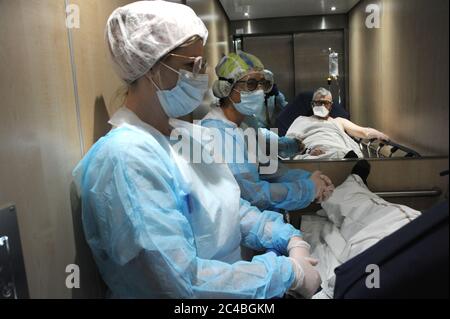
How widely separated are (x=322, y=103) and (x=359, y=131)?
0.17m

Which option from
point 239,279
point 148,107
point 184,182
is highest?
point 148,107

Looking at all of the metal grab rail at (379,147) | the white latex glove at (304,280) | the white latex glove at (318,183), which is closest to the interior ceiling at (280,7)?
the metal grab rail at (379,147)

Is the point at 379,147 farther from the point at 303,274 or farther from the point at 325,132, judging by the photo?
the point at 303,274

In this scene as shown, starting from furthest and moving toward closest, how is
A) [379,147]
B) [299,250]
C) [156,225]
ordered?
1. [379,147]
2. [299,250]
3. [156,225]

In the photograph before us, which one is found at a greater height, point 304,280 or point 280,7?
point 280,7

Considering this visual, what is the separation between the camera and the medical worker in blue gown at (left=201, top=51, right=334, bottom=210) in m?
1.20

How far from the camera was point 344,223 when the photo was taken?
41.4 inches

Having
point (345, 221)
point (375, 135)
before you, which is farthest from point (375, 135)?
point (345, 221)

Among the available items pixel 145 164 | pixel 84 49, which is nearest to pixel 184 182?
pixel 145 164

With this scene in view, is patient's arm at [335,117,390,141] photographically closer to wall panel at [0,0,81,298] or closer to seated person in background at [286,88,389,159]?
seated person in background at [286,88,389,159]

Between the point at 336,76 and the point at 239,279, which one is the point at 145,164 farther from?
the point at 336,76

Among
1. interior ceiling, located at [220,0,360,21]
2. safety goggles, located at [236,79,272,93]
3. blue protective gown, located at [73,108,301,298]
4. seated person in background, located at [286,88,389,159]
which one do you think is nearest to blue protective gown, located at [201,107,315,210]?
seated person in background, located at [286,88,389,159]
